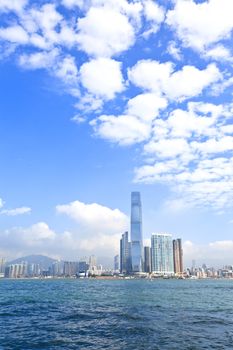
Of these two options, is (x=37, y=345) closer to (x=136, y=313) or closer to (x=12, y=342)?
(x=12, y=342)

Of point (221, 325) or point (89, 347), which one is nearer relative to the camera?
point (89, 347)

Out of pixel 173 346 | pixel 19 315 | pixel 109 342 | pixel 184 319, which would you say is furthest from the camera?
pixel 19 315

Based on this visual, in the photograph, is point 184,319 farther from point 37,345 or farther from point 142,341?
point 37,345

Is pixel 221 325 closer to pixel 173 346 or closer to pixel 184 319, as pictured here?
pixel 184 319

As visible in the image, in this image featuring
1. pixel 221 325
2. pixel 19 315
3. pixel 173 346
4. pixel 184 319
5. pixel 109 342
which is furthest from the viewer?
pixel 19 315

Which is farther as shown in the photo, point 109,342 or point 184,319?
point 184,319

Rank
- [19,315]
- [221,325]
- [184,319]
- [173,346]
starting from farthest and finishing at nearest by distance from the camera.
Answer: [19,315] < [184,319] < [221,325] < [173,346]

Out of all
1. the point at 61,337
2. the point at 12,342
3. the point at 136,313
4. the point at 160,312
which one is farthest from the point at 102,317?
the point at 12,342

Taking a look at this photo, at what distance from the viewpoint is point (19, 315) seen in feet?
164

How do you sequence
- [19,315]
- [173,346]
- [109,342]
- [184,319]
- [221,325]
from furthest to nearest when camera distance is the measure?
[19,315] → [184,319] → [221,325] → [109,342] → [173,346]

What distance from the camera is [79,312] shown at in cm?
5231

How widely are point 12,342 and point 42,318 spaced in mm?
14388

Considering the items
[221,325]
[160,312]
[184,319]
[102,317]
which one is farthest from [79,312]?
[221,325]

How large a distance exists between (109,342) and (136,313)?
19502 millimetres
